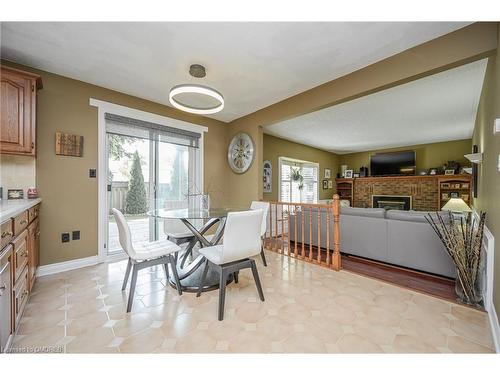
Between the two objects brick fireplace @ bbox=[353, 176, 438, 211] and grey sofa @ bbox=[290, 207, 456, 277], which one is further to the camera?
brick fireplace @ bbox=[353, 176, 438, 211]

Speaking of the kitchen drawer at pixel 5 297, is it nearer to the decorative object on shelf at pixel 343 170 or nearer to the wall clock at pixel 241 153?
the wall clock at pixel 241 153

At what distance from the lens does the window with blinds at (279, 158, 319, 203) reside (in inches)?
225

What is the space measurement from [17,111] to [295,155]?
5383 millimetres

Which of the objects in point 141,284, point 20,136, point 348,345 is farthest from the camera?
point 141,284

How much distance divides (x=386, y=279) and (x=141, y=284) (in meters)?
2.77

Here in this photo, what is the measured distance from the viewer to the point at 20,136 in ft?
7.07

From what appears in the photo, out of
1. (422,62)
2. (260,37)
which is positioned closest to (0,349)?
(260,37)

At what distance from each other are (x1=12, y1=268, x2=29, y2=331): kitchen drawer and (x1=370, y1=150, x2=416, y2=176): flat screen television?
803 cm

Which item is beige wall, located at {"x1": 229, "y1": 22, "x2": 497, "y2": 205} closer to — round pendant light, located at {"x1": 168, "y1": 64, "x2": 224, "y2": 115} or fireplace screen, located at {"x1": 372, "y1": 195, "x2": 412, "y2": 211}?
round pendant light, located at {"x1": 168, "y1": 64, "x2": 224, "y2": 115}

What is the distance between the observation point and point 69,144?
271 cm


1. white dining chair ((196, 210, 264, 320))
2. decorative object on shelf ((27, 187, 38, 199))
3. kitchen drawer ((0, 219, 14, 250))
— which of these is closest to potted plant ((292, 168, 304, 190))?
white dining chair ((196, 210, 264, 320))

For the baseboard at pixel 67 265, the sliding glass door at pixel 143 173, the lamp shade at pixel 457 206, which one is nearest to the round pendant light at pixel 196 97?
the sliding glass door at pixel 143 173

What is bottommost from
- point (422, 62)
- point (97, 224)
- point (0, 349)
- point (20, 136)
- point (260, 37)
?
point (0, 349)

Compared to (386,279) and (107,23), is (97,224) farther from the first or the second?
(386,279)
